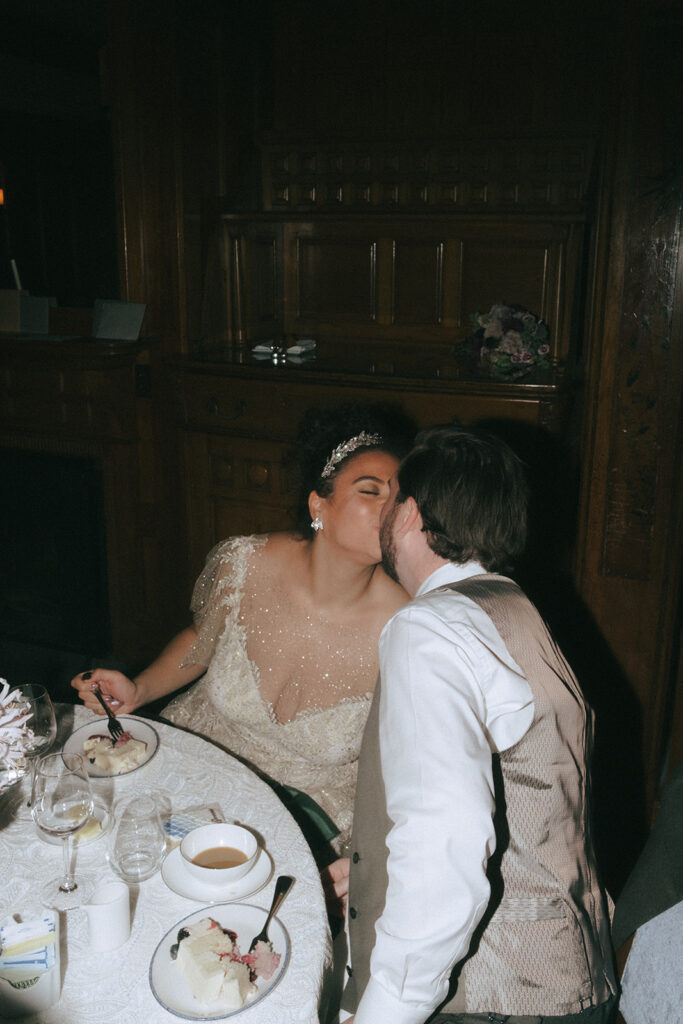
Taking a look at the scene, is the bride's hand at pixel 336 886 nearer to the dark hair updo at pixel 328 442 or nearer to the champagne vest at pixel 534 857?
the champagne vest at pixel 534 857

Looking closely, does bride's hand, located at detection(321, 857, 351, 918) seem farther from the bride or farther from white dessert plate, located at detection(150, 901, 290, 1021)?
white dessert plate, located at detection(150, 901, 290, 1021)

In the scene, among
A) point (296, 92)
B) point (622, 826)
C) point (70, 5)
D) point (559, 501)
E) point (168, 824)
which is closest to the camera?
point (168, 824)

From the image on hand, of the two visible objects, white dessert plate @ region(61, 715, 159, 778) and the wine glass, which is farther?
white dessert plate @ region(61, 715, 159, 778)

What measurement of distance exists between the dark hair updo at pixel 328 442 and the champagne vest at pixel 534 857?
0.80m

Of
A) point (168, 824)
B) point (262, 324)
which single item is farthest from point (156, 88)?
point (168, 824)

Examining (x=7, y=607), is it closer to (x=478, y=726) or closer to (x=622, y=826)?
(x=622, y=826)

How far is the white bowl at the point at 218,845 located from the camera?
1230mm

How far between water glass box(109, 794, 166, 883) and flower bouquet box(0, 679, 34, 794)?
19 cm

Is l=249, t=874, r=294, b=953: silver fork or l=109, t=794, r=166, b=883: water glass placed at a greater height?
l=109, t=794, r=166, b=883: water glass

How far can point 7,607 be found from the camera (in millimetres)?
3992

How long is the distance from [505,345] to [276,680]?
171 cm

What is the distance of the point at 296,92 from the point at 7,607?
283 cm

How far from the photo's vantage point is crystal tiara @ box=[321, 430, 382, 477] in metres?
2.01

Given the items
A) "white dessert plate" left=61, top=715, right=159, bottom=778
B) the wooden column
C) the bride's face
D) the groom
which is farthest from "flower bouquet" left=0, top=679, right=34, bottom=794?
the wooden column
